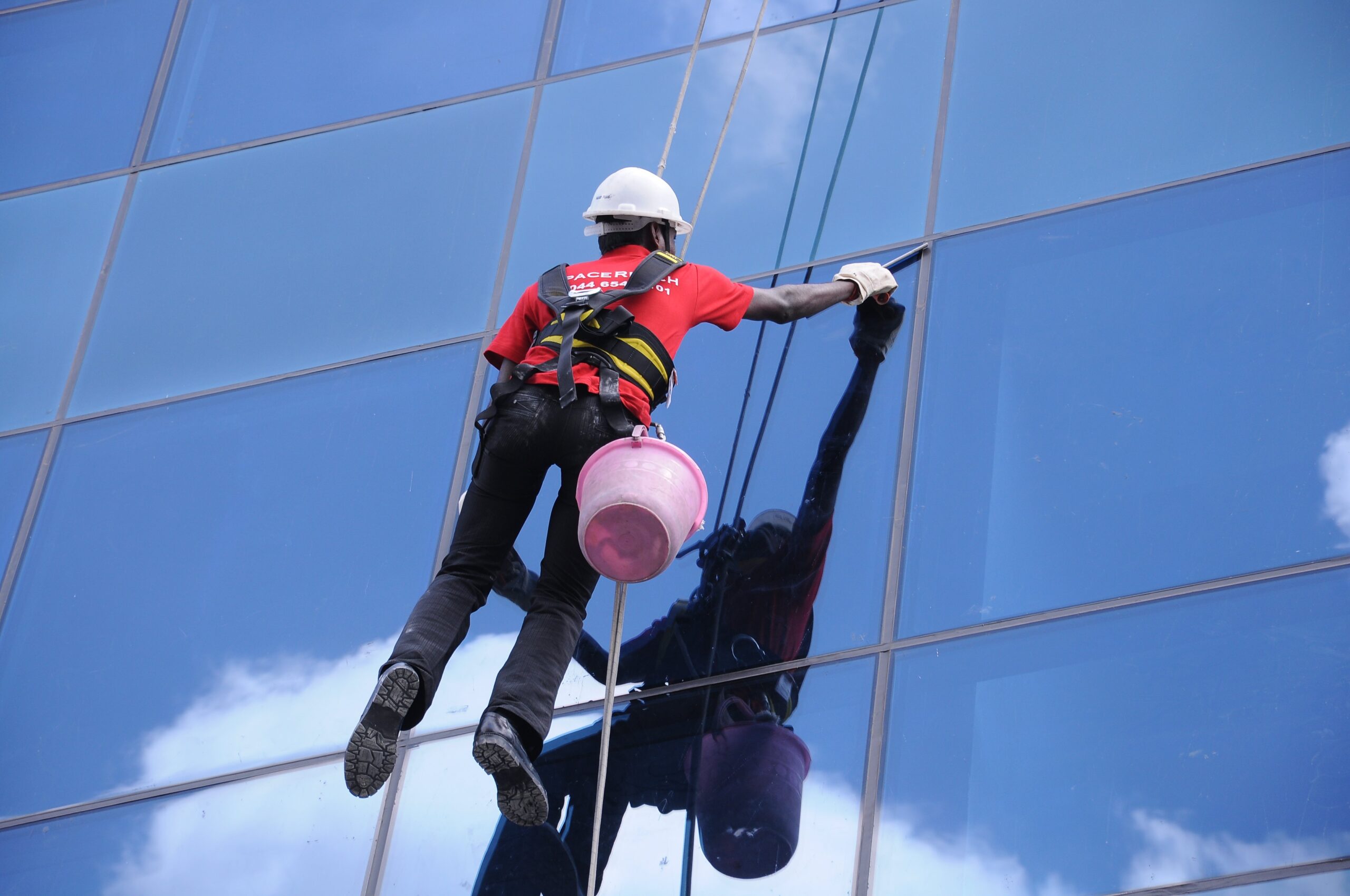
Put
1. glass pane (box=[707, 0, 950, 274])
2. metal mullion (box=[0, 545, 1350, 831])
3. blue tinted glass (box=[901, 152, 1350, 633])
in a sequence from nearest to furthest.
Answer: metal mullion (box=[0, 545, 1350, 831]) < blue tinted glass (box=[901, 152, 1350, 633]) < glass pane (box=[707, 0, 950, 274])

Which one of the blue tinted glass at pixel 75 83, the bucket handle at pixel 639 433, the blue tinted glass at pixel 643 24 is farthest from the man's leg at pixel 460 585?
the blue tinted glass at pixel 75 83

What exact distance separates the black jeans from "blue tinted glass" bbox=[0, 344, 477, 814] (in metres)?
1.06

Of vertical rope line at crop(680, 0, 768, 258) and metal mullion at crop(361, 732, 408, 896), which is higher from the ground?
vertical rope line at crop(680, 0, 768, 258)

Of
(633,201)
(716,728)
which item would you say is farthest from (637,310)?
(716,728)

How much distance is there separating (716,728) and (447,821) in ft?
2.80

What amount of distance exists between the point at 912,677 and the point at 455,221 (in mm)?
3002

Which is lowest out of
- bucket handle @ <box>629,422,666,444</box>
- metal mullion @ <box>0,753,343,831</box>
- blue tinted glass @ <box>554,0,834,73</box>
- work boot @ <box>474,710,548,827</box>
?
work boot @ <box>474,710,548,827</box>

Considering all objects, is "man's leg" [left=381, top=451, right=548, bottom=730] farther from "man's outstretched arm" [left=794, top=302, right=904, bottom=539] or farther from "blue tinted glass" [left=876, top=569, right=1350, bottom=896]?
"blue tinted glass" [left=876, top=569, right=1350, bottom=896]

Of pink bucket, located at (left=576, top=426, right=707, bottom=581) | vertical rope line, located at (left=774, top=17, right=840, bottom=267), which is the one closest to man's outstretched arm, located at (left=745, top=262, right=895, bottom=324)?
vertical rope line, located at (left=774, top=17, right=840, bottom=267)

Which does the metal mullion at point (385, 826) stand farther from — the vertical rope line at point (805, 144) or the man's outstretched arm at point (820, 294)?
the vertical rope line at point (805, 144)

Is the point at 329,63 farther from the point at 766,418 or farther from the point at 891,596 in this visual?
the point at 891,596

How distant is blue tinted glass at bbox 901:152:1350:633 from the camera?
15.0 feet

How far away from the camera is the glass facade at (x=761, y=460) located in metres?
4.32

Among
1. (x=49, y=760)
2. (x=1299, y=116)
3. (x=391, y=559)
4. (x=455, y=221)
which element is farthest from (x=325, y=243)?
(x=1299, y=116)
